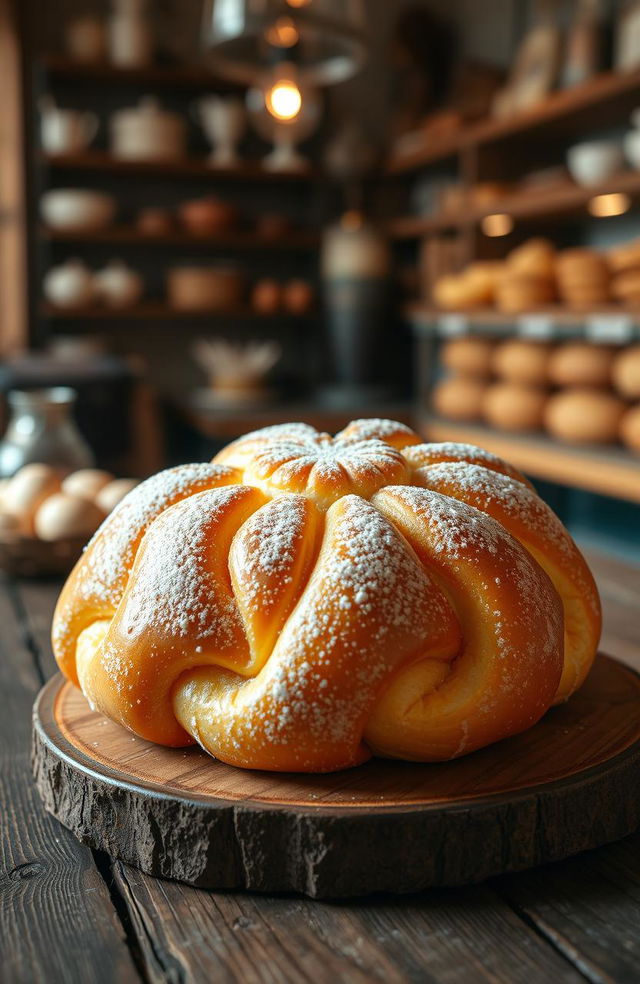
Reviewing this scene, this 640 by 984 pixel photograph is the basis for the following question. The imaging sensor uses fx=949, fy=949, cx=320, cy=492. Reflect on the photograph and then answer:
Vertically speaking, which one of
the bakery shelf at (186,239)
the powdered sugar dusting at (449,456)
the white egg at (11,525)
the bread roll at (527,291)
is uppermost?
the bakery shelf at (186,239)

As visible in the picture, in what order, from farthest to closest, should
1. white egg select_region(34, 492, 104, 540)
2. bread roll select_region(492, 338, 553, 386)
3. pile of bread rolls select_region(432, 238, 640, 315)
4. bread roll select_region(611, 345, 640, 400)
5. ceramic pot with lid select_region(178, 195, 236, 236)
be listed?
ceramic pot with lid select_region(178, 195, 236, 236) → bread roll select_region(492, 338, 553, 386) → pile of bread rolls select_region(432, 238, 640, 315) → bread roll select_region(611, 345, 640, 400) → white egg select_region(34, 492, 104, 540)

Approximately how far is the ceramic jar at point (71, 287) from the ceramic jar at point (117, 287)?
60 mm

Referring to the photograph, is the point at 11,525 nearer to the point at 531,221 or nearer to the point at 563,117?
the point at 563,117

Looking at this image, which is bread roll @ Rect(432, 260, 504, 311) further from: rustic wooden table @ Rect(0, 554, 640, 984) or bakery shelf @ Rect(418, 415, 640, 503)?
rustic wooden table @ Rect(0, 554, 640, 984)

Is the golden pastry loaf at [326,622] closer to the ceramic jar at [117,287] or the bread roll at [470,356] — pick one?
the bread roll at [470,356]

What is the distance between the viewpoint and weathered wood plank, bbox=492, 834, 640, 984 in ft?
1.41

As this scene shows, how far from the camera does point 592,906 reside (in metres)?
0.47

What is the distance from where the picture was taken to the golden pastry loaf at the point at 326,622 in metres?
0.52

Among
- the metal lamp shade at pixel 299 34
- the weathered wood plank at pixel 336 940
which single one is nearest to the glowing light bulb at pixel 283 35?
the metal lamp shade at pixel 299 34

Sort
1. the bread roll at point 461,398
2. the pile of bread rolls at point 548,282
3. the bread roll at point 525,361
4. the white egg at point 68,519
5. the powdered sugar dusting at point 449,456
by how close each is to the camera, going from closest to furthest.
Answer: the powdered sugar dusting at point 449,456 → the white egg at point 68,519 → the pile of bread rolls at point 548,282 → the bread roll at point 525,361 → the bread roll at point 461,398

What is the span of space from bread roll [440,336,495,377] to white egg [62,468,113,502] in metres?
2.50

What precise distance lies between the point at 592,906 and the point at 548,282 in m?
3.03

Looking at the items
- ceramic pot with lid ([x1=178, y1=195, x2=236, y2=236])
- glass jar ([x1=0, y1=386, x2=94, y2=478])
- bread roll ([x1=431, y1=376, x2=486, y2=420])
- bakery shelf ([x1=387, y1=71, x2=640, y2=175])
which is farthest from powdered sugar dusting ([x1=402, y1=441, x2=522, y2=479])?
ceramic pot with lid ([x1=178, y1=195, x2=236, y2=236])

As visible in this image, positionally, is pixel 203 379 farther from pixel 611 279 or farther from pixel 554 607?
pixel 554 607
